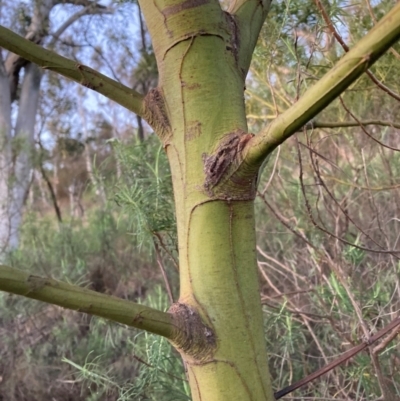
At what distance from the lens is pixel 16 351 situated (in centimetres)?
166

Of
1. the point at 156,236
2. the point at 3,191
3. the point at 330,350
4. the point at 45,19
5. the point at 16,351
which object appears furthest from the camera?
the point at 45,19

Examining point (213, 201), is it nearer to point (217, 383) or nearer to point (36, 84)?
point (217, 383)

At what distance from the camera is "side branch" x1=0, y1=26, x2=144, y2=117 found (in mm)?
402

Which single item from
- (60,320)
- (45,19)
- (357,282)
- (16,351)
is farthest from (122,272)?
(45,19)

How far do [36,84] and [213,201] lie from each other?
4311 millimetres

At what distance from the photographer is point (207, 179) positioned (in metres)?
0.43

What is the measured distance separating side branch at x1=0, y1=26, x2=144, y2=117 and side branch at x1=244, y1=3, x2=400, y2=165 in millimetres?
165

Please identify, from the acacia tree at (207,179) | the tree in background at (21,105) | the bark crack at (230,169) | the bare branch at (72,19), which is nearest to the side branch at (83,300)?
the acacia tree at (207,179)

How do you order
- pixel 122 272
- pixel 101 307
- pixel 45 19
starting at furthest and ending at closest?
pixel 45 19 → pixel 122 272 → pixel 101 307

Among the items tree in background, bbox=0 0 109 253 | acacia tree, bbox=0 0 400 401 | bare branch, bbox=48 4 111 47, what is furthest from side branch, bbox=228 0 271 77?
bare branch, bbox=48 4 111 47

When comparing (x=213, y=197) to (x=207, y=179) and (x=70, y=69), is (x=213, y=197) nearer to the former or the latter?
(x=207, y=179)

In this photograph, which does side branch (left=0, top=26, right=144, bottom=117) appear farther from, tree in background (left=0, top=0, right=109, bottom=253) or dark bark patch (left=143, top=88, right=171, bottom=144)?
tree in background (left=0, top=0, right=109, bottom=253)

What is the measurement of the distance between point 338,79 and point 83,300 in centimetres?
25

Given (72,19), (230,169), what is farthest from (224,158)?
(72,19)
